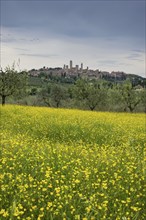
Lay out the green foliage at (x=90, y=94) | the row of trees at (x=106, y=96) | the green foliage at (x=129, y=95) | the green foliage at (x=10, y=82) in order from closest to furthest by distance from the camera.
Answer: the green foliage at (x=10, y=82)
the green foliage at (x=129, y=95)
the row of trees at (x=106, y=96)
the green foliage at (x=90, y=94)

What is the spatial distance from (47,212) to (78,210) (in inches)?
23.9

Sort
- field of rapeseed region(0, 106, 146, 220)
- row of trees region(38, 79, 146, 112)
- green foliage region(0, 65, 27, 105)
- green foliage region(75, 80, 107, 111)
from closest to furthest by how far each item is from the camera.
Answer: field of rapeseed region(0, 106, 146, 220) < green foliage region(0, 65, 27, 105) < row of trees region(38, 79, 146, 112) < green foliage region(75, 80, 107, 111)

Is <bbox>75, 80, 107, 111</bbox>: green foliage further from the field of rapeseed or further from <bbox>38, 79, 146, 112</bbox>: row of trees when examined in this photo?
the field of rapeseed

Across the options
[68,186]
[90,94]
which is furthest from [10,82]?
[68,186]

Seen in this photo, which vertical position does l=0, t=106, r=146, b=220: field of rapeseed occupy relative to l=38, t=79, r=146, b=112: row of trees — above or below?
below

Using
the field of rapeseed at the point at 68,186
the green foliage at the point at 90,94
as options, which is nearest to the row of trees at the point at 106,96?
the green foliage at the point at 90,94

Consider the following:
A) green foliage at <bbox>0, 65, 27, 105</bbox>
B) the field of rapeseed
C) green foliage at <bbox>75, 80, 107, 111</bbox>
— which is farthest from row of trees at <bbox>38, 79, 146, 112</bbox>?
the field of rapeseed

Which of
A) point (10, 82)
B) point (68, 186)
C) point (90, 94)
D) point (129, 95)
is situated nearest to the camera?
point (68, 186)

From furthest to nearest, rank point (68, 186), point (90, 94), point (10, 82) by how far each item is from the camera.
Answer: point (90, 94) → point (10, 82) → point (68, 186)

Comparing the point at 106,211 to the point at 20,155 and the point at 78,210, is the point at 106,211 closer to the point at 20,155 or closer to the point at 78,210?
the point at 78,210

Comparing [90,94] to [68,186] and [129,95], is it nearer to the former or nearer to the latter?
[129,95]

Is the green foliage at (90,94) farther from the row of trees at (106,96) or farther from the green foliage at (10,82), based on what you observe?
the green foliage at (10,82)

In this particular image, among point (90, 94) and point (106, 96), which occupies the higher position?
point (90, 94)

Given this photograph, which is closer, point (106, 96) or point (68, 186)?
point (68, 186)
